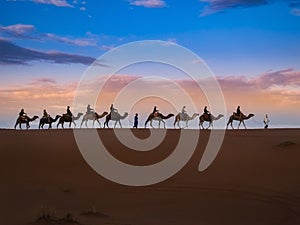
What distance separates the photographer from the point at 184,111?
42969mm

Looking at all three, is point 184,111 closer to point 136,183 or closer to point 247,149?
point 247,149

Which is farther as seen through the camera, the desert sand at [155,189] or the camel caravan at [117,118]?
the camel caravan at [117,118]

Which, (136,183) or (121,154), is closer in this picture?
(136,183)

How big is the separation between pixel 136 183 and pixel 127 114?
2614 centimetres

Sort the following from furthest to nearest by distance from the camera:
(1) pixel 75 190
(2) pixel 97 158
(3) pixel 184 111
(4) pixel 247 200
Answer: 1. (3) pixel 184 111
2. (2) pixel 97 158
3. (1) pixel 75 190
4. (4) pixel 247 200

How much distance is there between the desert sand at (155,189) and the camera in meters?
13.6

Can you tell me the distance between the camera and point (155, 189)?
1823 cm

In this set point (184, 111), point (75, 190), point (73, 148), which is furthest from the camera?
point (184, 111)

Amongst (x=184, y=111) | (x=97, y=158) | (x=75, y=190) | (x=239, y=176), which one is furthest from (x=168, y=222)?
(x=184, y=111)

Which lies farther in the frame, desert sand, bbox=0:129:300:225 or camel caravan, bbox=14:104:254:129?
camel caravan, bbox=14:104:254:129

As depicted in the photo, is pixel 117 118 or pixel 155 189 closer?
pixel 155 189

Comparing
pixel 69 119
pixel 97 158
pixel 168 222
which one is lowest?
pixel 168 222

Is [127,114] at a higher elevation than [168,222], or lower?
higher

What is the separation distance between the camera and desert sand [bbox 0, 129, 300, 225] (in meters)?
13.6
